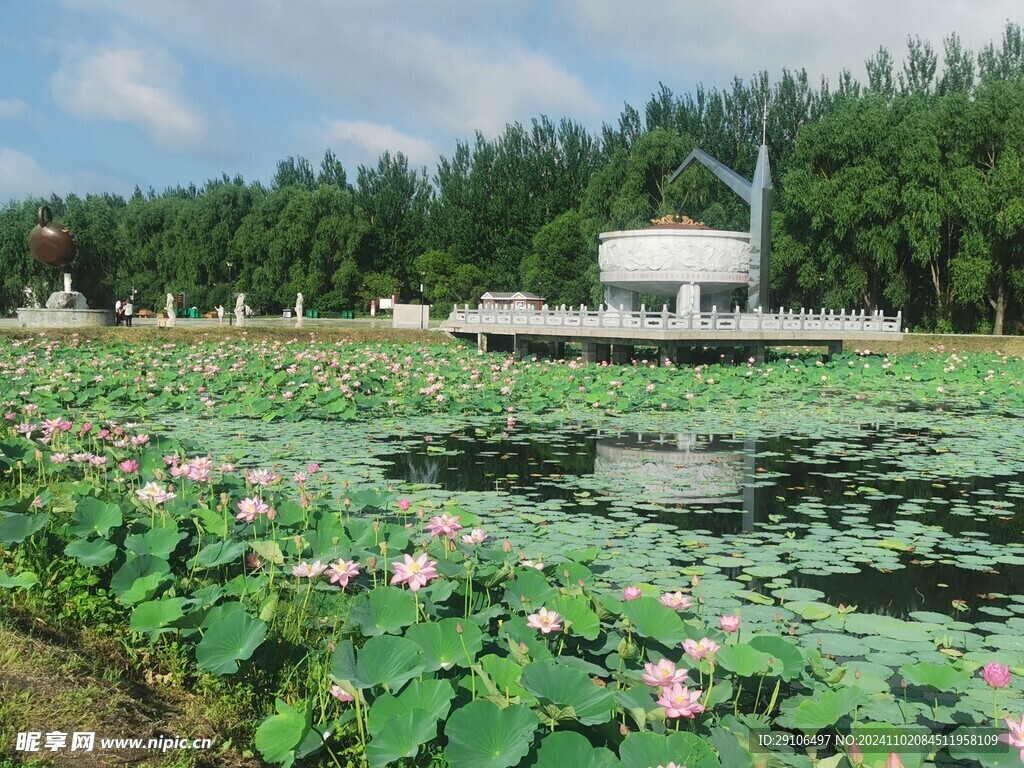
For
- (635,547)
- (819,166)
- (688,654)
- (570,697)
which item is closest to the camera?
(570,697)

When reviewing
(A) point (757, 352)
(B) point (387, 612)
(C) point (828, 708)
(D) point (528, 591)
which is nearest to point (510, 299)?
(A) point (757, 352)

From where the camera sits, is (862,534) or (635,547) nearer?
(635,547)

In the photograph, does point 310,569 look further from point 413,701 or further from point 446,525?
point 413,701

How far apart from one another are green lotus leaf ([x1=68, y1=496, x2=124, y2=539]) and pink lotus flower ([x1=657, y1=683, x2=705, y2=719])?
257cm

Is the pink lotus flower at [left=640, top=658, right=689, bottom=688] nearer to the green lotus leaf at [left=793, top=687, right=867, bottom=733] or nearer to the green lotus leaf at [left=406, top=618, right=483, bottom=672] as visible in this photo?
the green lotus leaf at [left=793, top=687, right=867, bottom=733]

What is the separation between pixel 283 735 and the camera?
2676 millimetres

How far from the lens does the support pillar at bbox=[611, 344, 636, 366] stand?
2331 cm

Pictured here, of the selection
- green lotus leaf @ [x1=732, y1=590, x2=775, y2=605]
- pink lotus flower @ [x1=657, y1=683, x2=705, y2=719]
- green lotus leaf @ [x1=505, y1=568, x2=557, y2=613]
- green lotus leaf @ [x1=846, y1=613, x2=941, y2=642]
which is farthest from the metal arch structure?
pink lotus flower @ [x1=657, y1=683, x2=705, y2=719]

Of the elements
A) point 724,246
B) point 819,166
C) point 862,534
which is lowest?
point 862,534

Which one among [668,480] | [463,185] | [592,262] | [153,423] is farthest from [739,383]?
[463,185]

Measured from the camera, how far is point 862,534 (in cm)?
606

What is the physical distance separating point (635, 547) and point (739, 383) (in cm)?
1031

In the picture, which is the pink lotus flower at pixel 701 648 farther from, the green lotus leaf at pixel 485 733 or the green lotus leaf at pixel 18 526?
the green lotus leaf at pixel 18 526

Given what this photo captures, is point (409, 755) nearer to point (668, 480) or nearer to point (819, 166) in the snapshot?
point (668, 480)
